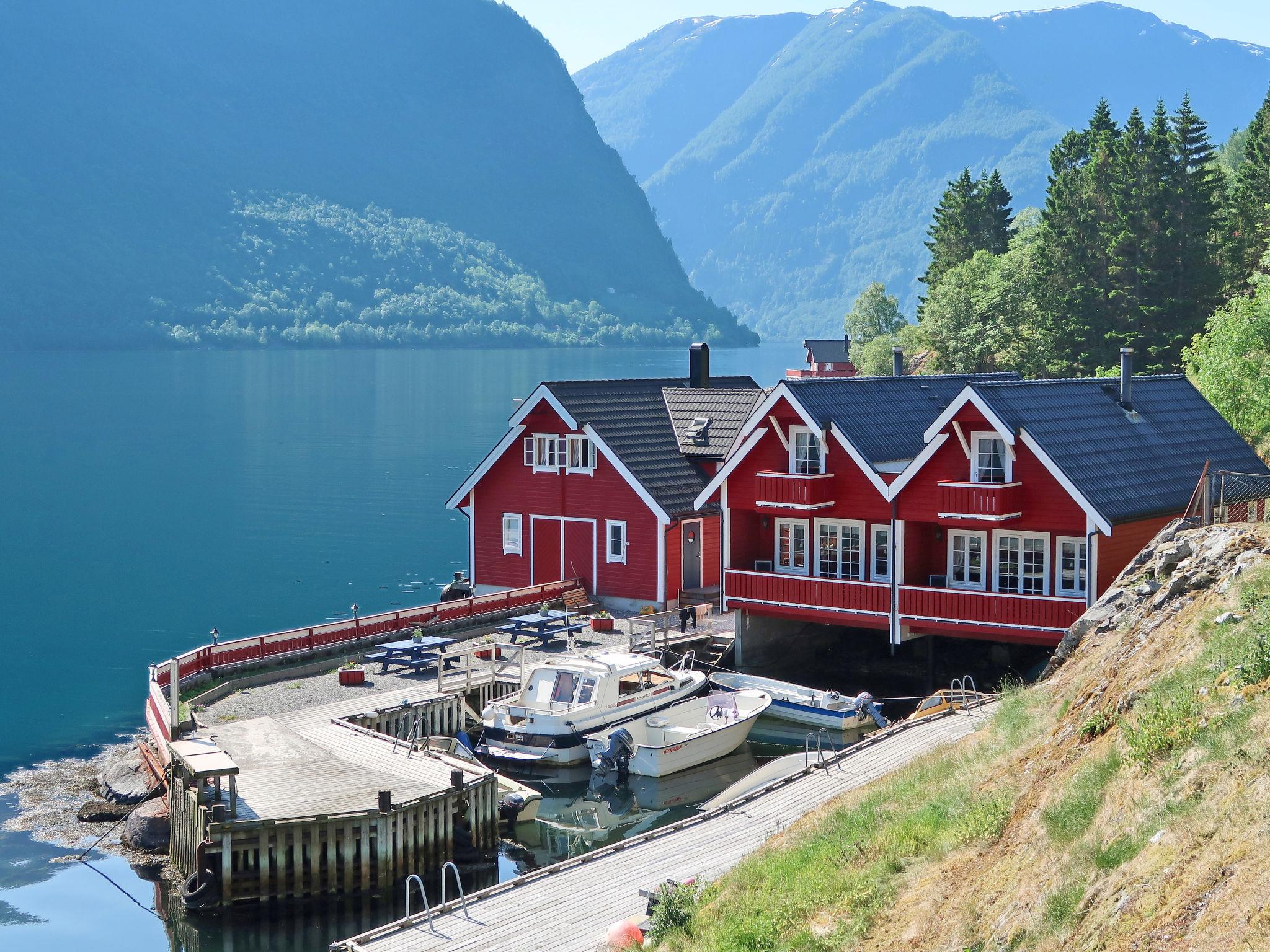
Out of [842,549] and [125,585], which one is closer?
[842,549]

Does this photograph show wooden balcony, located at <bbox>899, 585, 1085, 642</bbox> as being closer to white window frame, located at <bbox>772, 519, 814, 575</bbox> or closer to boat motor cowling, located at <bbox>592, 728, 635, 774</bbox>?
white window frame, located at <bbox>772, 519, 814, 575</bbox>

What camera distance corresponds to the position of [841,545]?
3825cm

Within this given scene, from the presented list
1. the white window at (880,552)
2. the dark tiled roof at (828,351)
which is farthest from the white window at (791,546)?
the dark tiled roof at (828,351)

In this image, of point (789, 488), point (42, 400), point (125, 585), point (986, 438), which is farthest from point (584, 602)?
point (42, 400)

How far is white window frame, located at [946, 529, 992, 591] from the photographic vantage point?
3569 cm

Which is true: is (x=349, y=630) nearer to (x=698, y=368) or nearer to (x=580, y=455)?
(x=580, y=455)

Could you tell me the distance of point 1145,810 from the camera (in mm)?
12703

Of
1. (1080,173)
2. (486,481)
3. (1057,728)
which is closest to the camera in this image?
(1057,728)

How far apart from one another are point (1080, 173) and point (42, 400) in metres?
125

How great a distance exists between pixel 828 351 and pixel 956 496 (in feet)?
247

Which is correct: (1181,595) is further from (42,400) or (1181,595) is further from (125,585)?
(42,400)

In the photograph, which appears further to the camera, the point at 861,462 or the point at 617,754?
the point at 861,462

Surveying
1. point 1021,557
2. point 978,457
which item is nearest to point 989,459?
point 978,457

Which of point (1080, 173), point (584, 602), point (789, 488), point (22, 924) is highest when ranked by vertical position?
point (1080, 173)
